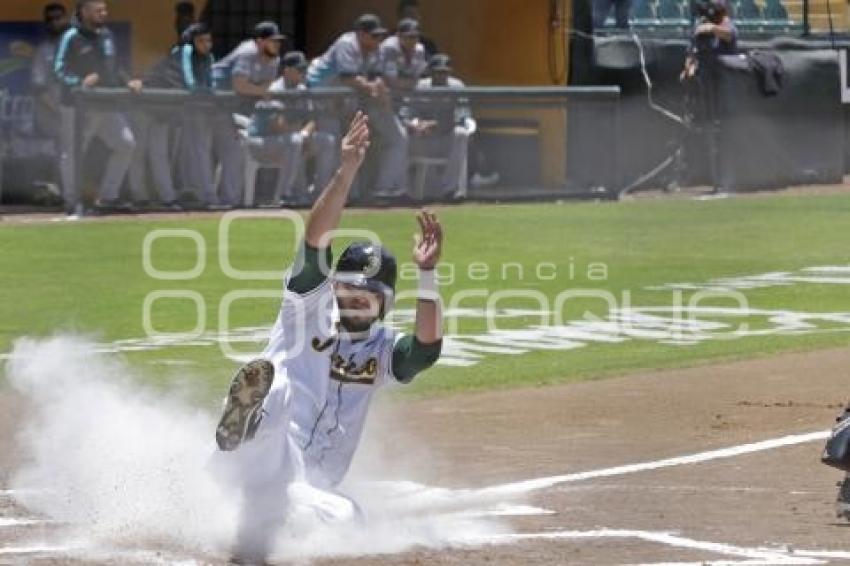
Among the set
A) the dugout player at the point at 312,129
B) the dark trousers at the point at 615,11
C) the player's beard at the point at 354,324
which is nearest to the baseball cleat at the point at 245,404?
the player's beard at the point at 354,324

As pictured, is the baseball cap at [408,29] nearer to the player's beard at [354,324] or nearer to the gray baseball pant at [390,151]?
the gray baseball pant at [390,151]

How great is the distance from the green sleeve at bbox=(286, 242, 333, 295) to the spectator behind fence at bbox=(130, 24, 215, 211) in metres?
14.4

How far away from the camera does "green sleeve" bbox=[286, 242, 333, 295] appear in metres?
7.74

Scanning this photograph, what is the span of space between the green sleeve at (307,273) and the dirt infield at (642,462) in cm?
102

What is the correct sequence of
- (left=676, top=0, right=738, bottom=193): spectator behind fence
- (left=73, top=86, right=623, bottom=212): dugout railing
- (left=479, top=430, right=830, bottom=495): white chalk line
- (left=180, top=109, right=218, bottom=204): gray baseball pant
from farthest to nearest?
(left=676, top=0, right=738, bottom=193): spectator behind fence, (left=73, top=86, right=623, bottom=212): dugout railing, (left=180, top=109, right=218, bottom=204): gray baseball pant, (left=479, top=430, right=830, bottom=495): white chalk line

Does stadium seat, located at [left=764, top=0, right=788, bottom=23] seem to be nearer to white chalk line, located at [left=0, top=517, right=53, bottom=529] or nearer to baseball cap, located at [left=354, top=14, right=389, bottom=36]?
baseball cap, located at [left=354, top=14, right=389, bottom=36]

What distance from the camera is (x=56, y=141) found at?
22719 mm

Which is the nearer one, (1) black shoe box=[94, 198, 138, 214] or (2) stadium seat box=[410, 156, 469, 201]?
(1) black shoe box=[94, 198, 138, 214]

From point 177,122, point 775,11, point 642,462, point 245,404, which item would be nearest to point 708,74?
point 775,11

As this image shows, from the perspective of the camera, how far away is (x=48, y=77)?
2247cm

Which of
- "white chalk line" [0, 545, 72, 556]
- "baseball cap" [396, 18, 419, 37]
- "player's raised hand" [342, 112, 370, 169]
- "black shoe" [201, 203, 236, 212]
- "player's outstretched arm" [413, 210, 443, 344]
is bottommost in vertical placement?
"black shoe" [201, 203, 236, 212]

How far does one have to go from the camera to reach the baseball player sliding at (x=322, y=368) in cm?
754

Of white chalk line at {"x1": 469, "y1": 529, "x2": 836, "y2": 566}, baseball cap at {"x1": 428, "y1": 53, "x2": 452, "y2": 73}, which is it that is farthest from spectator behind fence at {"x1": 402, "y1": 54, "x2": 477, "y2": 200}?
white chalk line at {"x1": 469, "y1": 529, "x2": 836, "y2": 566}

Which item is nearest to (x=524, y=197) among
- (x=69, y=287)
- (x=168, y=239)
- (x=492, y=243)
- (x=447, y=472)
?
(x=492, y=243)
